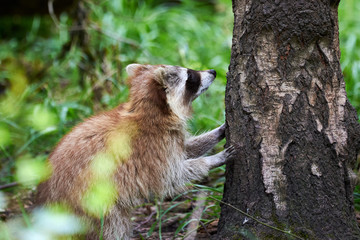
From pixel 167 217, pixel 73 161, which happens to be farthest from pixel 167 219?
pixel 73 161

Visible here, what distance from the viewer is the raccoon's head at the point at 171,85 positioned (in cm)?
363

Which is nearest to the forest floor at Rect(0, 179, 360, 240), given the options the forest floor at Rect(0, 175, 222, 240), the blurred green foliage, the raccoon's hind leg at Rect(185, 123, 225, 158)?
the forest floor at Rect(0, 175, 222, 240)

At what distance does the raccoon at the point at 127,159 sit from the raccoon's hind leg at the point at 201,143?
54 millimetres

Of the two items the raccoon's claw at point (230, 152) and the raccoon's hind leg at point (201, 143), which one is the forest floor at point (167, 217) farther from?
the raccoon's claw at point (230, 152)

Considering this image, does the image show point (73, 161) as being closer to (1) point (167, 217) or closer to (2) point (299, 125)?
(1) point (167, 217)

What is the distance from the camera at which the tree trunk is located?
8.90ft

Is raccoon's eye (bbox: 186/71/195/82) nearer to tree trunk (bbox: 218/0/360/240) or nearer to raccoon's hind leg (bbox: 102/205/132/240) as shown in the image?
tree trunk (bbox: 218/0/360/240)

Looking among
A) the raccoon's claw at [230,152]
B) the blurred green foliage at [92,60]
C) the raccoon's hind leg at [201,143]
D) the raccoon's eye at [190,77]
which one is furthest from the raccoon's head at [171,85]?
the blurred green foliage at [92,60]

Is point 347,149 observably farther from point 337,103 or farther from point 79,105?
point 79,105

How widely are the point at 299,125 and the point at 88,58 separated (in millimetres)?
4486

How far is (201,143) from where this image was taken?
3842 millimetres

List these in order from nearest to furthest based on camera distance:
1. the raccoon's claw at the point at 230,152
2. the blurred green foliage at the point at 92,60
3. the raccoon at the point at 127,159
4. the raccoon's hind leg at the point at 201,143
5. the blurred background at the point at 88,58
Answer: the raccoon's claw at the point at 230,152 < the raccoon at the point at 127,159 < the raccoon's hind leg at the point at 201,143 < the blurred background at the point at 88,58 < the blurred green foliage at the point at 92,60

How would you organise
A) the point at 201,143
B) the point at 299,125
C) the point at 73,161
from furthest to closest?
1. the point at 201,143
2. the point at 73,161
3. the point at 299,125

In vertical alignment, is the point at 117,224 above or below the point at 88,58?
below
